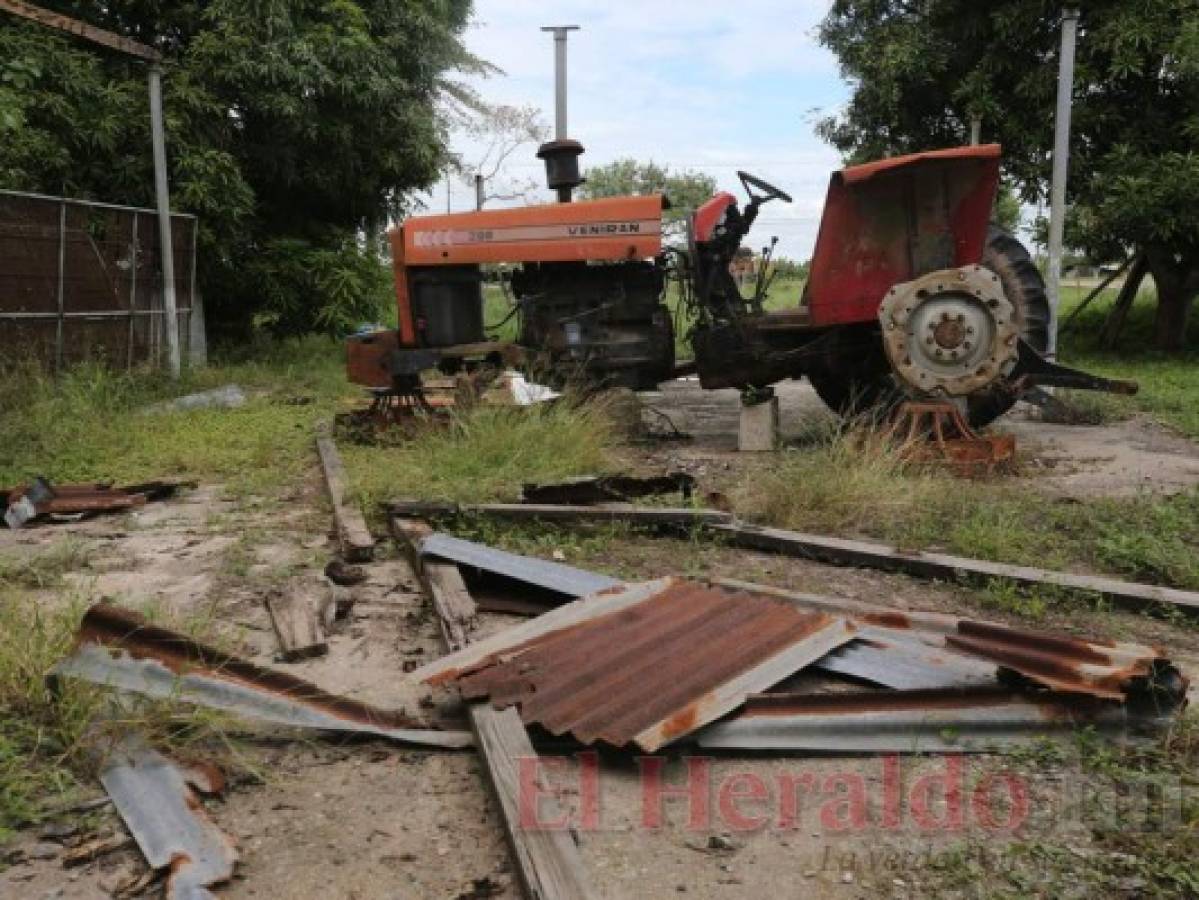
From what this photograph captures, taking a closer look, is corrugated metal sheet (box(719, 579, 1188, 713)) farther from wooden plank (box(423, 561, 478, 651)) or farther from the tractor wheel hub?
the tractor wheel hub

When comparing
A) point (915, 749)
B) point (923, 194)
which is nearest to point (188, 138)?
point (923, 194)

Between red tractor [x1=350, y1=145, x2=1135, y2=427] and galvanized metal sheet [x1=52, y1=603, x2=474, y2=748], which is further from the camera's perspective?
red tractor [x1=350, y1=145, x2=1135, y2=427]

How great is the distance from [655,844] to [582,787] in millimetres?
256

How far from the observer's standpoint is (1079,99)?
11.6m

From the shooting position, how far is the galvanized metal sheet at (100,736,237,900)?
5.78 feet

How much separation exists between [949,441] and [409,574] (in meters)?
3.39

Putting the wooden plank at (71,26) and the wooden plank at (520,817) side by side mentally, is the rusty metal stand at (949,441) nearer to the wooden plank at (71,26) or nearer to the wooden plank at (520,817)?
the wooden plank at (520,817)

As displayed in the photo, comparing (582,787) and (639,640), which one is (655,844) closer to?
(582,787)

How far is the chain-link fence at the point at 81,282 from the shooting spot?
768 cm

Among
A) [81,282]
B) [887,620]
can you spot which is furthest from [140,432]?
[887,620]

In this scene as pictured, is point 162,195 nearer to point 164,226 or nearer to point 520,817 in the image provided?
point 164,226

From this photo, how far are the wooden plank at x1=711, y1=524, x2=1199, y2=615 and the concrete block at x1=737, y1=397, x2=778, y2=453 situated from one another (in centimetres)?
219

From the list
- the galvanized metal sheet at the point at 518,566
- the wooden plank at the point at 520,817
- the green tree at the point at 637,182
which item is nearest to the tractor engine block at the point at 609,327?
the galvanized metal sheet at the point at 518,566

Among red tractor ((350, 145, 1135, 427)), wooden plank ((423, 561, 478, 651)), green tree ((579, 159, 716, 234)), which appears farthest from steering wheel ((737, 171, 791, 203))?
green tree ((579, 159, 716, 234))
